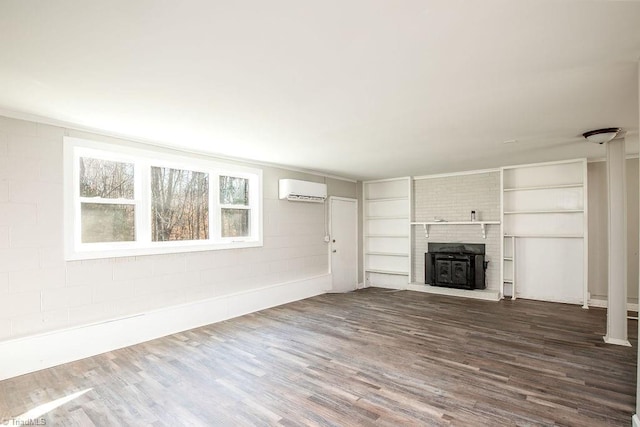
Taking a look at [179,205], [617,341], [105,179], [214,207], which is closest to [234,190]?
[214,207]

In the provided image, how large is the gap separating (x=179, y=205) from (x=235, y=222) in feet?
3.27

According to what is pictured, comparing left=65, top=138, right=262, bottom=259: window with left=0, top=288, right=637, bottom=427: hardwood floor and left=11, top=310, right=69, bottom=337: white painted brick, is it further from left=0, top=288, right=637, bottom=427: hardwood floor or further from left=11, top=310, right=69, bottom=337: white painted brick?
left=0, top=288, right=637, bottom=427: hardwood floor

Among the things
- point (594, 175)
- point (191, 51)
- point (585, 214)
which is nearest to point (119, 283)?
point (191, 51)

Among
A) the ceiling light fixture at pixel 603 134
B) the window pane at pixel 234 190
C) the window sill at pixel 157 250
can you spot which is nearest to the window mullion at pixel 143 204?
the window sill at pixel 157 250

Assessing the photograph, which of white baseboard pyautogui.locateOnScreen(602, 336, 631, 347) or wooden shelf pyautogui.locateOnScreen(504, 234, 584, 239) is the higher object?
wooden shelf pyautogui.locateOnScreen(504, 234, 584, 239)

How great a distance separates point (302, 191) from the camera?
5.99 m

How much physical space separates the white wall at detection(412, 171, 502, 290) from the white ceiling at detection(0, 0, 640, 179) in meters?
2.50

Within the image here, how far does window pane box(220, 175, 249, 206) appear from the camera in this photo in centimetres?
512

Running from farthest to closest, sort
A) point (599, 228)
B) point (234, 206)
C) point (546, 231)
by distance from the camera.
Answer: point (546, 231) < point (599, 228) < point (234, 206)

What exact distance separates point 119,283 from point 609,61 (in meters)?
4.93

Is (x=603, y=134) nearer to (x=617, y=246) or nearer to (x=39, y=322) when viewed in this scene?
(x=617, y=246)

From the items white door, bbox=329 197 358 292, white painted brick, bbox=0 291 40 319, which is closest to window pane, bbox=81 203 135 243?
white painted brick, bbox=0 291 40 319

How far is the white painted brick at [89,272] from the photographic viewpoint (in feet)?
11.2

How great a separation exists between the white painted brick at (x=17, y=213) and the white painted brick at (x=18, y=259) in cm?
26
